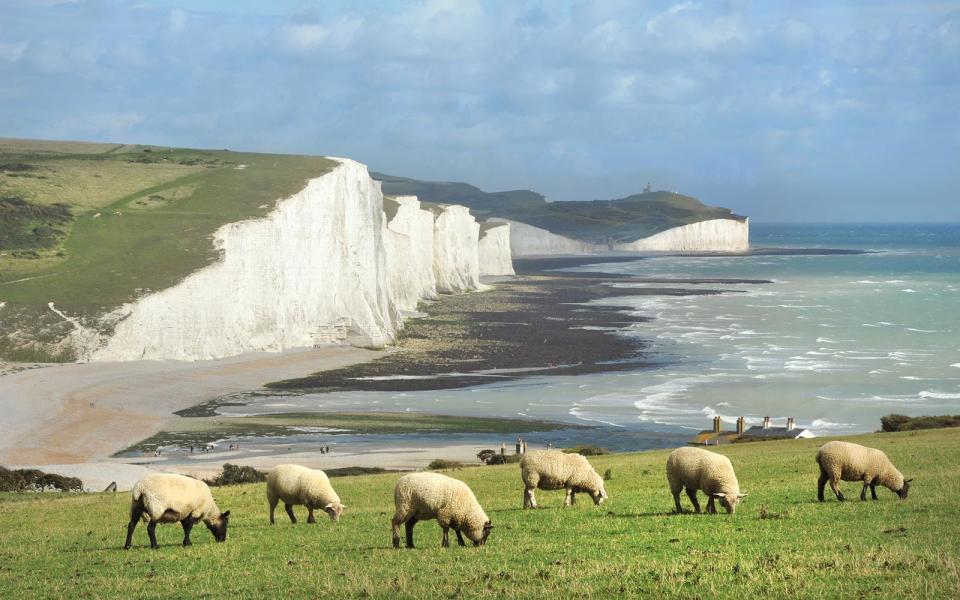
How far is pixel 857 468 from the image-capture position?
1972cm

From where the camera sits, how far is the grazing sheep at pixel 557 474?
20.6 metres

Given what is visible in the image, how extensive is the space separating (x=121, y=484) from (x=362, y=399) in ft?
74.0

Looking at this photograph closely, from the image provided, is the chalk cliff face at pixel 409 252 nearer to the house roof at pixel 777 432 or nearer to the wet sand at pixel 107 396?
the wet sand at pixel 107 396

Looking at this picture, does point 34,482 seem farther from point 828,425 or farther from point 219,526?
point 828,425

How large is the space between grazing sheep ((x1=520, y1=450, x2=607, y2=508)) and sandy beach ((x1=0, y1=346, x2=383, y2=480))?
23.2 meters

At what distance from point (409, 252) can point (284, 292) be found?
42.8 meters

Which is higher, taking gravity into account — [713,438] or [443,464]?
[443,464]

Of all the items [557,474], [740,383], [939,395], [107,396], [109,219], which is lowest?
[939,395]

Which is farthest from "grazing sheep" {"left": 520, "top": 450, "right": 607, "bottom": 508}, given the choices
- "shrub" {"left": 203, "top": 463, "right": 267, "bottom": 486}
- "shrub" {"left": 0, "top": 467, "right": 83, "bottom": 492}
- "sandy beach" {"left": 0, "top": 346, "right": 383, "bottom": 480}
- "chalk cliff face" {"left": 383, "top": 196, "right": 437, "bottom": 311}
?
"chalk cliff face" {"left": 383, "top": 196, "right": 437, "bottom": 311}

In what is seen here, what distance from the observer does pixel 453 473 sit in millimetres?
31328

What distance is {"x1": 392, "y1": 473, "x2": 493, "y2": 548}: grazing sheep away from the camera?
16.2 m

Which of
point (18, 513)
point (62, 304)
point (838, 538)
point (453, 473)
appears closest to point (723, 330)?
point (62, 304)

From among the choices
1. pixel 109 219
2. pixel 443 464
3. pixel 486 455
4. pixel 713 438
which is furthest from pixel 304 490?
pixel 109 219

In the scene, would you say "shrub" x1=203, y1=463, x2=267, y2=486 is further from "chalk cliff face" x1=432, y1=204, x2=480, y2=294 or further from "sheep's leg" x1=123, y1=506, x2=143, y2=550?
"chalk cliff face" x1=432, y1=204, x2=480, y2=294
